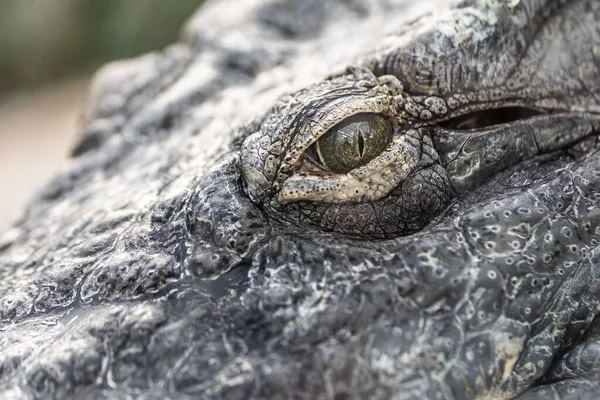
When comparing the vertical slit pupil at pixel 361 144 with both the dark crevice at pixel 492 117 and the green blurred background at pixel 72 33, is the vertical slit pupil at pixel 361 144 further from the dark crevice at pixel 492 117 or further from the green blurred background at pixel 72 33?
the green blurred background at pixel 72 33

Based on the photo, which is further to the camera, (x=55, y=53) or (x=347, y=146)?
(x=55, y=53)

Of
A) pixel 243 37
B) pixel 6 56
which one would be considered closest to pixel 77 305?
pixel 243 37

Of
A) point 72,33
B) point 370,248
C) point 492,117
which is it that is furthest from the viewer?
point 72,33

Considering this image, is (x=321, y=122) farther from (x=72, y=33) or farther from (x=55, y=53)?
(x=55, y=53)

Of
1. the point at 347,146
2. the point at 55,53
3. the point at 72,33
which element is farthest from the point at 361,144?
the point at 55,53

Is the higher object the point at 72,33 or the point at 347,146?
the point at 72,33
